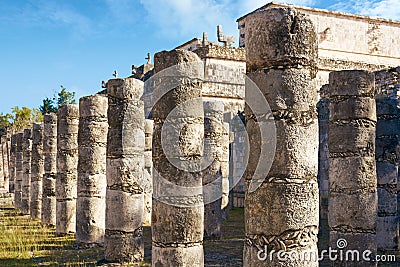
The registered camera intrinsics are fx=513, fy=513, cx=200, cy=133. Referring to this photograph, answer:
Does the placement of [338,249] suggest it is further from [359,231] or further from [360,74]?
[360,74]

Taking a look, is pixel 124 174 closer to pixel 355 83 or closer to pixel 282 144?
pixel 355 83

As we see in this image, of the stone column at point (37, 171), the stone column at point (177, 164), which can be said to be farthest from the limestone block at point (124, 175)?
the stone column at point (37, 171)

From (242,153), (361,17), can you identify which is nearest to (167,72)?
(242,153)

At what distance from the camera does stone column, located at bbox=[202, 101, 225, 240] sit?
1269 cm

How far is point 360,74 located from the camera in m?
9.06

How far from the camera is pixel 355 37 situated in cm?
3027

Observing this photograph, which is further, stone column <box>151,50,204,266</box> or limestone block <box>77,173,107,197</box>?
limestone block <box>77,173,107,197</box>

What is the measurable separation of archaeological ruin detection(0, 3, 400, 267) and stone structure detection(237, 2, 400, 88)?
534 inches

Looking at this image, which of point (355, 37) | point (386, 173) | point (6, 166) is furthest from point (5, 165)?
point (386, 173)

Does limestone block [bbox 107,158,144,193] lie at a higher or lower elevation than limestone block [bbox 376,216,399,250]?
higher

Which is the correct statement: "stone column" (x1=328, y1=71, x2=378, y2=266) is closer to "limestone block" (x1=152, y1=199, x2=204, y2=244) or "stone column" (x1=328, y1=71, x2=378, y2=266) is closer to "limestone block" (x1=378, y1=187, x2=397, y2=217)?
"limestone block" (x1=378, y1=187, x2=397, y2=217)

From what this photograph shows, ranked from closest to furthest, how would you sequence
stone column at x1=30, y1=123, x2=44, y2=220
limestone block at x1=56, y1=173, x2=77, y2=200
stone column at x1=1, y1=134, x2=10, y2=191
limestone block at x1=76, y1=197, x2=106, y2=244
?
limestone block at x1=76, y1=197, x2=106, y2=244 → limestone block at x1=56, y1=173, x2=77, y2=200 → stone column at x1=30, y1=123, x2=44, y2=220 → stone column at x1=1, y1=134, x2=10, y2=191

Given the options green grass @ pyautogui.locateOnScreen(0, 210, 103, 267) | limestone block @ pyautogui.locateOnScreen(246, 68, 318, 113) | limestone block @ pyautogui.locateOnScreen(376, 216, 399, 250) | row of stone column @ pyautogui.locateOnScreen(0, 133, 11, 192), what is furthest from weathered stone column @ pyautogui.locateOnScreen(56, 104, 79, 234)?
row of stone column @ pyautogui.locateOnScreen(0, 133, 11, 192)

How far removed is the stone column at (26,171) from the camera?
789 inches
